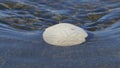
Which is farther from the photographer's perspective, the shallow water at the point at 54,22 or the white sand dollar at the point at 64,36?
the white sand dollar at the point at 64,36

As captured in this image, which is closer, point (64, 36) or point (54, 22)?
point (64, 36)

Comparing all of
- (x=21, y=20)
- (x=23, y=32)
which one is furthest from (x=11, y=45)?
(x=21, y=20)

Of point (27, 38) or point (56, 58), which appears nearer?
point (56, 58)

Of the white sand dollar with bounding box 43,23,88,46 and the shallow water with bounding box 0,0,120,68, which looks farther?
the white sand dollar with bounding box 43,23,88,46

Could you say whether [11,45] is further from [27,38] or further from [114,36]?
[114,36]

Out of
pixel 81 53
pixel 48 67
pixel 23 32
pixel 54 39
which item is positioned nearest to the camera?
pixel 48 67
